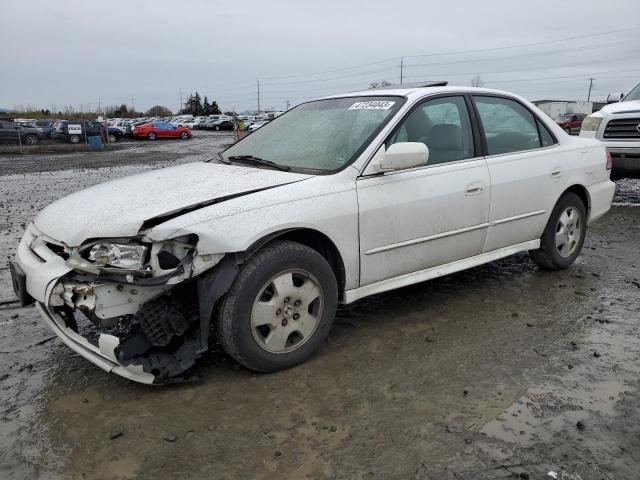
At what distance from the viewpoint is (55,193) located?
10.6 m

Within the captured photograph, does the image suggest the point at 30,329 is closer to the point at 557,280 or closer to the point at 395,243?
the point at 395,243

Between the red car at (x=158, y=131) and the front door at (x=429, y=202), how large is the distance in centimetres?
3725

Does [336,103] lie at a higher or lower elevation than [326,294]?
higher

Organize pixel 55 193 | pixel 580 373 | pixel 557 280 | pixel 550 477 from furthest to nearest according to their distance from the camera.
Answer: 1. pixel 55 193
2. pixel 557 280
3. pixel 580 373
4. pixel 550 477

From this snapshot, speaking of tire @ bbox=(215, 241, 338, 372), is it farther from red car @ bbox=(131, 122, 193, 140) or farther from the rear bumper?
red car @ bbox=(131, 122, 193, 140)

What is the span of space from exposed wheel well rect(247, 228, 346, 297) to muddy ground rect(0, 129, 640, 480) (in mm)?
511

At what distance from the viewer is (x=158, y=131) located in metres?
38.6

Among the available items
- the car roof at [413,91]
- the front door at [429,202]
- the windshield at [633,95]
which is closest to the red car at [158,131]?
the windshield at [633,95]

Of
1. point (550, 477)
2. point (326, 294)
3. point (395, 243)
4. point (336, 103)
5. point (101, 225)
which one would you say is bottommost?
point (550, 477)

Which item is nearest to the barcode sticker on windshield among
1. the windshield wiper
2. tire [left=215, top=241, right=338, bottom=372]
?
the windshield wiper

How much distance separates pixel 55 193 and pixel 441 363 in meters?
9.62

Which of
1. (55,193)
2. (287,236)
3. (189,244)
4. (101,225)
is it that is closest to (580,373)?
(287,236)

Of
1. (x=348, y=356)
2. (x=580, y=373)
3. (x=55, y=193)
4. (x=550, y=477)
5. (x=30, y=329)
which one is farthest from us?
(x=55, y=193)

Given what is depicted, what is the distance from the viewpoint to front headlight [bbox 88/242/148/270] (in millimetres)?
2746
